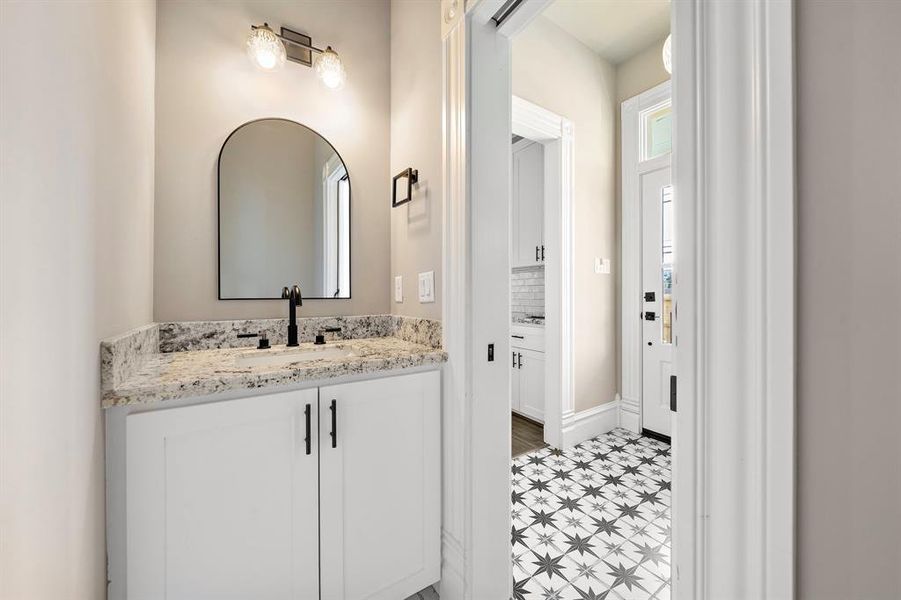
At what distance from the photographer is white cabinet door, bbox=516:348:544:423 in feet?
9.87

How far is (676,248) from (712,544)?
1.56 feet

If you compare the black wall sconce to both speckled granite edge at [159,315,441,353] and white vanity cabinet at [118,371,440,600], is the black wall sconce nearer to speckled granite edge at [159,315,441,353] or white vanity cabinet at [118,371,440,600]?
speckled granite edge at [159,315,441,353]

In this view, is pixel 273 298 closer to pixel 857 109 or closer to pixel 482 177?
pixel 482 177

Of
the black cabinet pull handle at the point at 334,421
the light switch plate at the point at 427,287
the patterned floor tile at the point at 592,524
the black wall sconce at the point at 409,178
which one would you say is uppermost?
the black wall sconce at the point at 409,178

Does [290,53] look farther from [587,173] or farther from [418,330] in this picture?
[587,173]

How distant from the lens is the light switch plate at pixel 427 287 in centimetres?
150

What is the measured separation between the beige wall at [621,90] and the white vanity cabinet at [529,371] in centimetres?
65

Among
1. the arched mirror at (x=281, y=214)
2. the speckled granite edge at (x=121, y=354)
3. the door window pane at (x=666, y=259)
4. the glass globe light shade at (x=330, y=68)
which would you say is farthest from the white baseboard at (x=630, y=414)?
the speckled granite edge at (x=121, y=354)

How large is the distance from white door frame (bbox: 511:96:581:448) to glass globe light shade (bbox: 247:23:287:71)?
1617 mm

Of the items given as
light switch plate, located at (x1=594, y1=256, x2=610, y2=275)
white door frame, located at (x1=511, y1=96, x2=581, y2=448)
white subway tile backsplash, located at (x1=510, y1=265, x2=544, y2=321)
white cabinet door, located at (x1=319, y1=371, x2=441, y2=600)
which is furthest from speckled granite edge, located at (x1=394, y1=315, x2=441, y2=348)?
white subway tile backsplash, located at (x1=510, y1=265, x2=544, y2=321)

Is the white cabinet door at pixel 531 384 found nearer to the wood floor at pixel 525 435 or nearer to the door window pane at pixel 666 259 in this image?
the wood floor at pixel 525 435

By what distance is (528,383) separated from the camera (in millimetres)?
3139

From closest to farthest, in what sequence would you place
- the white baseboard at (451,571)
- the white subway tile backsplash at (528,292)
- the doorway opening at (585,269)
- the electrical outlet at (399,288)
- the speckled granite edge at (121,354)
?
the speckled granite edge at (121,354) → the white baseboard at (451,571) → the electrical outlet at (399,288) → the doorway opening at (585,269) → the white subway tile backsplash at (528,292)

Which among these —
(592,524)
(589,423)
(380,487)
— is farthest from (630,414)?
(380,487)
